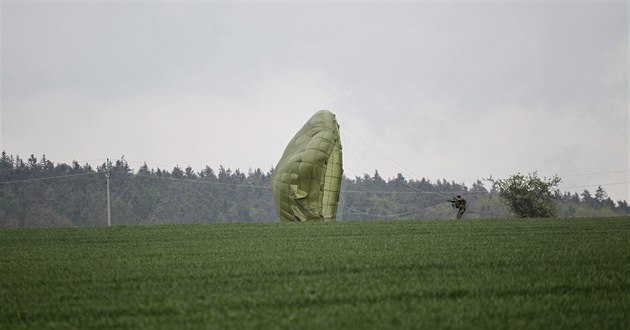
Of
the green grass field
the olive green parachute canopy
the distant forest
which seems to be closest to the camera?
the green grass field

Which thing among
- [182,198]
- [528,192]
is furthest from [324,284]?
[182,198]

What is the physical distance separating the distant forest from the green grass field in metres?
94.3

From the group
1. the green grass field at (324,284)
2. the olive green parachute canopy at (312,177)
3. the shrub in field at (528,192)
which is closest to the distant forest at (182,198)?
the shrub in field at (528,192)

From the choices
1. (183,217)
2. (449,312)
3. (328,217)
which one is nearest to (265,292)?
(449,312)

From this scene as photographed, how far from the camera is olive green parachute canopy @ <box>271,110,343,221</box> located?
26.1 meters

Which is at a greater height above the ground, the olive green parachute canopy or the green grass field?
the olive green parachute canopy

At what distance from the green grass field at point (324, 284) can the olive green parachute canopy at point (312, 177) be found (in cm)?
1272

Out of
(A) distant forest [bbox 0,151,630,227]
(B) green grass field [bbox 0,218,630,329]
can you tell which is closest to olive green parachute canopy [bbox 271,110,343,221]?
(B) green grass field [bbox 0,218,630,329]

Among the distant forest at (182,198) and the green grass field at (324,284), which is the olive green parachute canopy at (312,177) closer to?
the green grass field at (324,284)

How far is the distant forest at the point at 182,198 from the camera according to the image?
108m

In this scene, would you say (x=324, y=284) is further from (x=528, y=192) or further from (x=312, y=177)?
(x=528, y=192)

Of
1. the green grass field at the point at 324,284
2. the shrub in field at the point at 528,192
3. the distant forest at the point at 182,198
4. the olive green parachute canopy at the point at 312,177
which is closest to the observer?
the green grass field at the point at 324,284

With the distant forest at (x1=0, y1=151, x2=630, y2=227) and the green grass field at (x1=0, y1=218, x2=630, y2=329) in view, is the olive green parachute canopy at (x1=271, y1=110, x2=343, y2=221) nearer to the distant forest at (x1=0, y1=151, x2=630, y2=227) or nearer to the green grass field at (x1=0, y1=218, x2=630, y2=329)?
the green grass field at (x1=0, y1=218, x2=630, y2=329)

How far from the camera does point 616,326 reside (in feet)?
18.4
